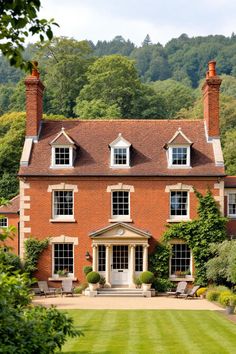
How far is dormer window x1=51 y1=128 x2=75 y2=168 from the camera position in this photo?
129 ft

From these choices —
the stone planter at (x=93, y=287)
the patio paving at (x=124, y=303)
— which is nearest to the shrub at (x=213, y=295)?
the patio paving at (x=124, y=303)

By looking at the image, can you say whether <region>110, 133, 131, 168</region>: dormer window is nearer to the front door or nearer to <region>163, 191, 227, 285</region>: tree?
<region>163, 191, 227, 285</region>: tree

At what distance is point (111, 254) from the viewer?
38625mm

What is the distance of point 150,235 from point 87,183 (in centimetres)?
439

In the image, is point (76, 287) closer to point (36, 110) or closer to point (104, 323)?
point (36, 110)

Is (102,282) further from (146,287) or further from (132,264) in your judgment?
(146,287)

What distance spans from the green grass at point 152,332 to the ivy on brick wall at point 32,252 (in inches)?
378

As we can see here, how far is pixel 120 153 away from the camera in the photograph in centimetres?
3978

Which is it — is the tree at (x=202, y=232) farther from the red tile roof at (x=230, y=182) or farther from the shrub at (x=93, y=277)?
the shrub at (x=93, y=277)

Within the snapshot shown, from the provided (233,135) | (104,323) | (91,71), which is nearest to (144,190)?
(104,323)

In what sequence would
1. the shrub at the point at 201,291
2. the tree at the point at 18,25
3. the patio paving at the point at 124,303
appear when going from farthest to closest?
the shrub at the point at 201,291
the patio paving at the point at 124,303
the tree at the point at 18,25

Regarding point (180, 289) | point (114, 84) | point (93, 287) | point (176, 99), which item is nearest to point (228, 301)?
point (180, 289)

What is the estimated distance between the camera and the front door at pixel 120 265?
38.6 meters

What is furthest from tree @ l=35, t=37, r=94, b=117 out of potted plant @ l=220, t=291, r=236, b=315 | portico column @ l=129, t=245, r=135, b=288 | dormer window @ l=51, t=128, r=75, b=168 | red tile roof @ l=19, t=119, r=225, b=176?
potted plant @ l=220, t=291, r=236, b=315
